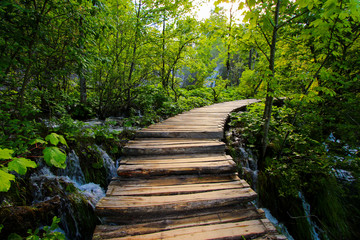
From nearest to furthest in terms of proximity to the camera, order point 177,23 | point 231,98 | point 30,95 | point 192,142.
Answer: point 192,142 → point 30,95 → point 177,23 → point 231,98

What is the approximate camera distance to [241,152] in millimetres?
4953

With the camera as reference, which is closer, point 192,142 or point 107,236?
point 107,236

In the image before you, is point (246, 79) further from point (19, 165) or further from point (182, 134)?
point (19, 165)

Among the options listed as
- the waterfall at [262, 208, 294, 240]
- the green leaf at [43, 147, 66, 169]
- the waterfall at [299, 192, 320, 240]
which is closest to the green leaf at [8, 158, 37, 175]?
the green leaf at [43, 147, 66, 169]

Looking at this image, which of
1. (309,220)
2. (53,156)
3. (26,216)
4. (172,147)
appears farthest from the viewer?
(309,220)

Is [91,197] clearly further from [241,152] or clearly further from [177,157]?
[241,152]

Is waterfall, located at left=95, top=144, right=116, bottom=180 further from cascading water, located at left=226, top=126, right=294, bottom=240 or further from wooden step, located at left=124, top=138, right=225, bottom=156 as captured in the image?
cascading water, located at left=226, top=126, right=294, bottom=240

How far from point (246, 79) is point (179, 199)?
4.15 metres

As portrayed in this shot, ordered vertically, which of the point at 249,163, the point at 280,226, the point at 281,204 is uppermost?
the point at 249,163

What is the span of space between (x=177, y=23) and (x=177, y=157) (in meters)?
7.30

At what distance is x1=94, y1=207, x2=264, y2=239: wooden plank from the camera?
5.73 feet

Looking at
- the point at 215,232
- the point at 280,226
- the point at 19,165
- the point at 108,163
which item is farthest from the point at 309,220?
the point at 19,165

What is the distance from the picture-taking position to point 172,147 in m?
3.33

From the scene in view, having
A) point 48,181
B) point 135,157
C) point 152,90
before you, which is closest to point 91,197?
point 48,181
